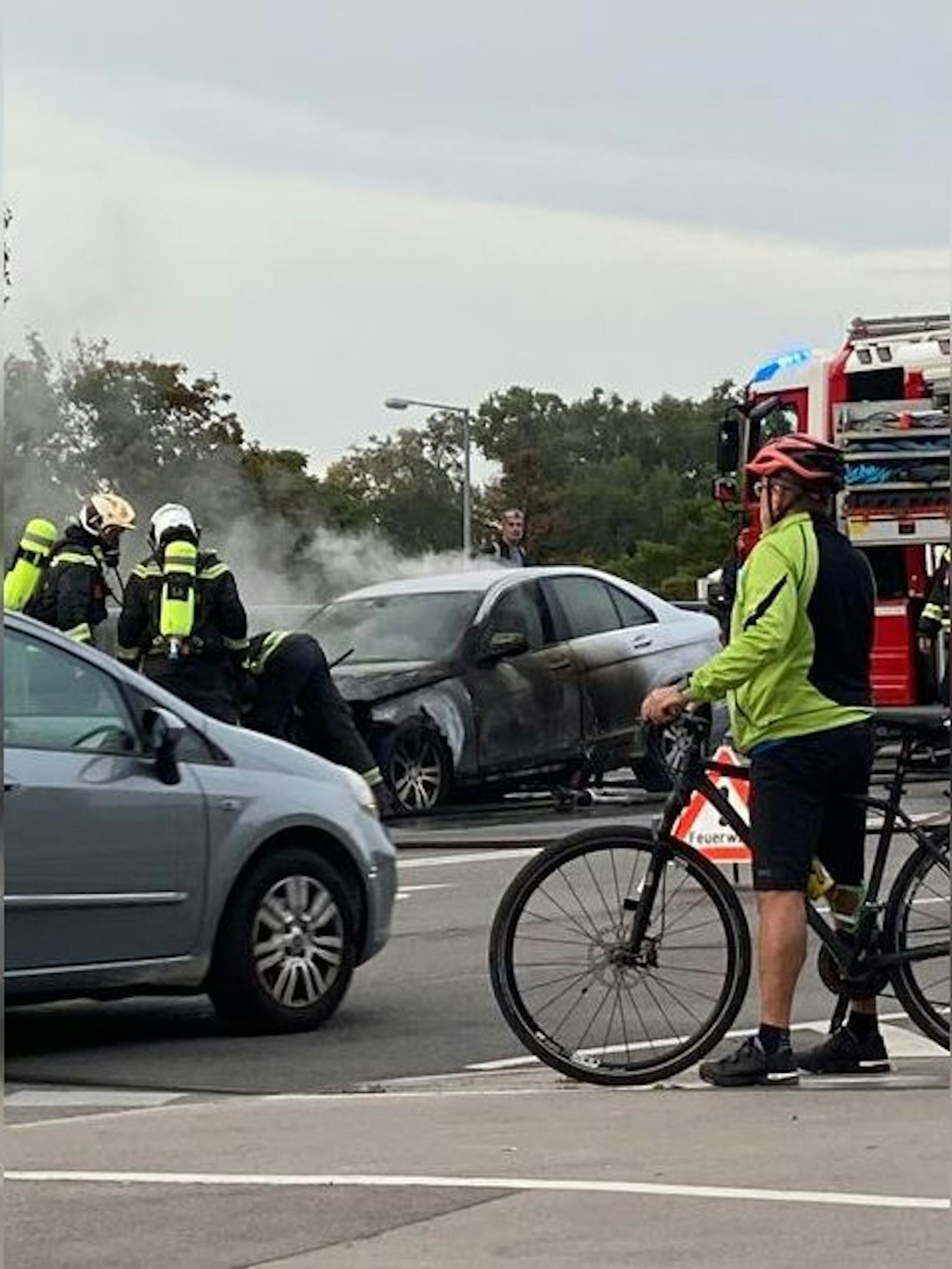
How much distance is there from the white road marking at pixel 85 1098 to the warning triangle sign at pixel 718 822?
179 cm

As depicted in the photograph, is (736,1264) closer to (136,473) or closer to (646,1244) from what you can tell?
(646,1244)

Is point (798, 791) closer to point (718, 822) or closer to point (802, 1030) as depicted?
point (718, 822)

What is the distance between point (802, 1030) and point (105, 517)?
8.50m

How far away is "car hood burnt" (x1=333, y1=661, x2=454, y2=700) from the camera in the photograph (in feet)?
65.2

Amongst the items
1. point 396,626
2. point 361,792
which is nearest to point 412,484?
point 396,626

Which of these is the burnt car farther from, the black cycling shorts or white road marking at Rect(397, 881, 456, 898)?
the black cycling shorts

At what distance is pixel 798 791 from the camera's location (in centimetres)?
895

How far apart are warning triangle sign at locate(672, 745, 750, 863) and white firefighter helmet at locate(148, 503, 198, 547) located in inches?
259

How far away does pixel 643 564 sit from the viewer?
70.2 m

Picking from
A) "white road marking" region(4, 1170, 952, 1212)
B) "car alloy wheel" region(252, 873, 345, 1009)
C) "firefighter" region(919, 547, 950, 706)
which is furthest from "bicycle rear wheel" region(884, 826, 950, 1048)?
"firefighter" region(919, 547, 950, 706)

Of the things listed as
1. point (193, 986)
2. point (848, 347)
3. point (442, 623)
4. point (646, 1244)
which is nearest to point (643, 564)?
point (848, 347)

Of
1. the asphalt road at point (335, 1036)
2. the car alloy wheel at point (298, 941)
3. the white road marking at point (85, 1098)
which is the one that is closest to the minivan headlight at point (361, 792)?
the car alloy wheel at point (298, 941)

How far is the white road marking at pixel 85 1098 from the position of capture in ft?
31.3

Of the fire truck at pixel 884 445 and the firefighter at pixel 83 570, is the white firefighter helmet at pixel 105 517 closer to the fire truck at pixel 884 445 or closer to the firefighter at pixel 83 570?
the firefighter at pixel 83 570
